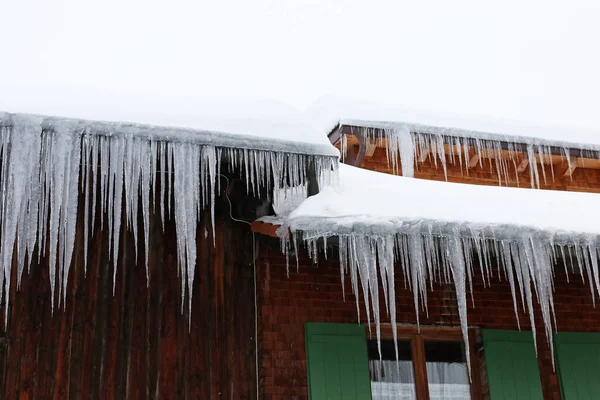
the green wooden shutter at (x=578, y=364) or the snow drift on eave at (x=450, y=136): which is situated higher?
the snow drift on eave at (x=450, y=136)

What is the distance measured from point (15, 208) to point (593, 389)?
4.75 m

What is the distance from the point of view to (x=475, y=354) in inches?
245

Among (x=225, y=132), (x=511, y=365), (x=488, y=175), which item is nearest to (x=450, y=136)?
(x=488, y=175)

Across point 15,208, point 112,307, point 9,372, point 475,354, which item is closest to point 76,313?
point 112,307

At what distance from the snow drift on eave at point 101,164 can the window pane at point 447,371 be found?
1.94 m

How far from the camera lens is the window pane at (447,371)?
6059mm

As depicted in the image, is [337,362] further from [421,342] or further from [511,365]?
[511,365]

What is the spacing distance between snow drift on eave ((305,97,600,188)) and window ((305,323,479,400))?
209 centimetres

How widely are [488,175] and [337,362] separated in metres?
3.59

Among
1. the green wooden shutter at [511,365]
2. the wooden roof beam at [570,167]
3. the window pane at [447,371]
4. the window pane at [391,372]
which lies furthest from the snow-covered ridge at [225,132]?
the wooden roof beam at [570,167]

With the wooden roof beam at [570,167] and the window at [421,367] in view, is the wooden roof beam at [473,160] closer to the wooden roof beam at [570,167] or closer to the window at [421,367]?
the wooden roof beam at [570,167]

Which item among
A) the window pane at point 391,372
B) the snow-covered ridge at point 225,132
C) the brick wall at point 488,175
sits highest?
the brick wall at point 488,175

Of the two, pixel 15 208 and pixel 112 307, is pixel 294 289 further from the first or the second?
pixel 15 208

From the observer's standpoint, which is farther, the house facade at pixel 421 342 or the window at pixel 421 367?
the window at pixel 421 367
